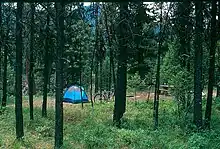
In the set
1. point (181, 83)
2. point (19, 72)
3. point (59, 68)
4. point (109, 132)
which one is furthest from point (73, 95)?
point (59, 68)

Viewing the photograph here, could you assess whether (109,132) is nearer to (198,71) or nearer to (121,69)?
(121,69)

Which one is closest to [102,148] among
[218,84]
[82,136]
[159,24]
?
[82,136]

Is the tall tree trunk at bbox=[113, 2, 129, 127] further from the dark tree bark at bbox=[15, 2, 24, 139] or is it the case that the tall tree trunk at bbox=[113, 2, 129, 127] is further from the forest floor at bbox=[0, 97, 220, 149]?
the dark tree bark at bbox=[15, 2, 24, 139]

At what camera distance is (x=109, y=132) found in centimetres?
1686

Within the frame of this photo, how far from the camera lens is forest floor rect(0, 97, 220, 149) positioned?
1455 centimetres

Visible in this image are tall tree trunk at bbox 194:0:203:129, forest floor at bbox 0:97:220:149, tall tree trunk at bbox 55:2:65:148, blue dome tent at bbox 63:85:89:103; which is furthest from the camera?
blue dome tent at bbox 63:85:89:103

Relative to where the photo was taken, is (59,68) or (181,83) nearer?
(59,68)

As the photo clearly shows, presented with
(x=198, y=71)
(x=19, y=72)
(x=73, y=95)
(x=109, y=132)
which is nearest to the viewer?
(x=19, y=72)

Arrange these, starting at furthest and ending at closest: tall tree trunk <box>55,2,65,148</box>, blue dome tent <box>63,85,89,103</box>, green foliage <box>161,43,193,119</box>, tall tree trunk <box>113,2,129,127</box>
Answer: blue dome tent <box>63,85,89,103</box> < green foliage <box>161,43,193,119</box> < tall tree trunk <box>113,2,129,127</box> < tall tree trunk <box>55,2,65,148</box>

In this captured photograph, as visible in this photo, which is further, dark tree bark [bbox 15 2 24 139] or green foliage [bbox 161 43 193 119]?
green foliage [bbox 161 43 193 119]

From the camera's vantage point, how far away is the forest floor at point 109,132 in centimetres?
1455

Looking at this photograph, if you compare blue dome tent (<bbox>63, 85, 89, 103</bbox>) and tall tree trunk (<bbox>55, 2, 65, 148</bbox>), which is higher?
tall tree trunk (<bbox>55, 2, 65, 148</bbox>)

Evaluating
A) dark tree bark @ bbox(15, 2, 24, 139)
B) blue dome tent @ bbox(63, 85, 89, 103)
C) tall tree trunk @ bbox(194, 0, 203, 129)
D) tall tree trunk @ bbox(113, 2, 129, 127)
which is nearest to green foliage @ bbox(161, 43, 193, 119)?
tall tree trunk @ bbox(194, 0, 203, 129)

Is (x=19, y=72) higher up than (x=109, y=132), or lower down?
higher up
